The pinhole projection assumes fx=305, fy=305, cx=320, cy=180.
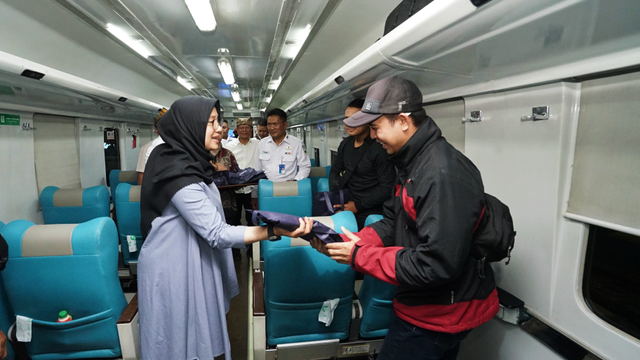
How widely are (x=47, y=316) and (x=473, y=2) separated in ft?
8.66

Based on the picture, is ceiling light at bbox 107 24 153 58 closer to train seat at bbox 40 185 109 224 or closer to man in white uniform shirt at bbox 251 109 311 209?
train seat at bbox 40 185 109 224

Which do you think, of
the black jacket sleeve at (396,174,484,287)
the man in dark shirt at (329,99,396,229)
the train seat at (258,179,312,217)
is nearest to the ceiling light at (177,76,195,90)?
the train seat at (258,179,312,217)

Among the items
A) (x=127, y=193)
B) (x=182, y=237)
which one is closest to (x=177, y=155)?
(x=182, y=237)

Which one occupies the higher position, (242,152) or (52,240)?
(242,152)

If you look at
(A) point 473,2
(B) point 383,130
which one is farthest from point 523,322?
(A) point 473,2

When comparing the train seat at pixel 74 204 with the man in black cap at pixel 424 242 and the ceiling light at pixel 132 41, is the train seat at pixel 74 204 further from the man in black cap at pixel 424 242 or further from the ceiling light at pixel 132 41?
the man in black cap at pixel 424 242

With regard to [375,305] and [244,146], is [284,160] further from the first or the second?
[375,305]

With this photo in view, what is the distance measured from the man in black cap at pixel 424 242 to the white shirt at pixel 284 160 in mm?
2983

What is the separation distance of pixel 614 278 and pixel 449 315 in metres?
0.80

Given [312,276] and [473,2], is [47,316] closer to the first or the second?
[312,276]

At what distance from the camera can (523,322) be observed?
1.81 metres

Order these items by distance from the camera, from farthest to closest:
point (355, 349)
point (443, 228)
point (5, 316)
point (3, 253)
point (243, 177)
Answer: point (243, 177) < point (355, 349) < point (5, 316) < point (3, 253) < point (443, 228)

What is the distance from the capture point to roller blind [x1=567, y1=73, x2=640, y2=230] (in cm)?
128

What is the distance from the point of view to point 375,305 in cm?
204
